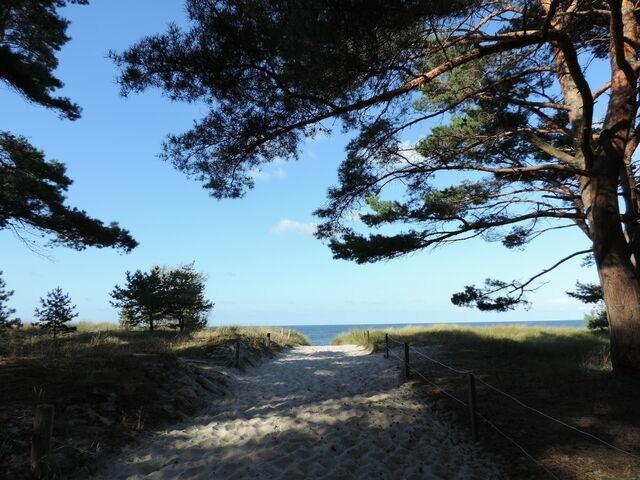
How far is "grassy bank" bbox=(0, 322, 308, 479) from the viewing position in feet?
17.0

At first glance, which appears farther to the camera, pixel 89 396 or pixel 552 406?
pixel 89 396

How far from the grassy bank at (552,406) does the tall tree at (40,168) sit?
935 cm

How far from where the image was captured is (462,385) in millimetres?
8469

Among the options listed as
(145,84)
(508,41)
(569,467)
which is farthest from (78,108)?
(569,467)

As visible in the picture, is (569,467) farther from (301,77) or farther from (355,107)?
(301,77)

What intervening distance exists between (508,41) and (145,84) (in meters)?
5.32

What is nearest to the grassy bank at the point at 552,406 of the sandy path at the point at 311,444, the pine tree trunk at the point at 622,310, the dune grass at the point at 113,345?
the pine tree trunk at the point at 622,310

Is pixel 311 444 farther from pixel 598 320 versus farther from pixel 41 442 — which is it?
pixel 598 320

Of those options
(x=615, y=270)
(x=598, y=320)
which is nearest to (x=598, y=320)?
(x=598, y=320)

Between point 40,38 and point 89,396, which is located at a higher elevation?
point 40,38

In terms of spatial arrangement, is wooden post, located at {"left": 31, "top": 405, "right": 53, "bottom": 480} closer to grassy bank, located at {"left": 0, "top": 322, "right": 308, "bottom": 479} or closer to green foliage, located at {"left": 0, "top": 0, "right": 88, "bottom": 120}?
grassy bank, located at {"left": 0, "top": 322, "right": 308, "bottom": 479}

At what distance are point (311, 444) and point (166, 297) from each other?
2146cm

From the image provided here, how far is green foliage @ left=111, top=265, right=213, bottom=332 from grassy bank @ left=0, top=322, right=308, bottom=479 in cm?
1441

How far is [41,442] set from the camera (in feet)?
14.9
